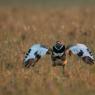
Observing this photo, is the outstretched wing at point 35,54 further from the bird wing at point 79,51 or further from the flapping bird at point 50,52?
the bird wing at point 79,51

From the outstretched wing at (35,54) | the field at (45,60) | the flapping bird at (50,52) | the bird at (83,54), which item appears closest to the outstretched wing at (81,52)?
the bird at (83,54)

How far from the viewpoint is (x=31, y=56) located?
1174 centimetres

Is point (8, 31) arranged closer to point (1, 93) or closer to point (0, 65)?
point (0, 65)

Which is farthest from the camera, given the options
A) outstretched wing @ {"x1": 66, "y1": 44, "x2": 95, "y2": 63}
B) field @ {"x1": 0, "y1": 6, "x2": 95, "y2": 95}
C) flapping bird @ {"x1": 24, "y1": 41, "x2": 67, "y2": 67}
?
flapping bird @ {"x1": 24, "y1": 41, "x2": 67, "y2": 67}

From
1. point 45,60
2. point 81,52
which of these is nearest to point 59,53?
point 81,52

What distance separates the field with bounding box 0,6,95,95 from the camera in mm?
10492

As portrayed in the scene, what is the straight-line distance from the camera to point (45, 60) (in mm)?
13055

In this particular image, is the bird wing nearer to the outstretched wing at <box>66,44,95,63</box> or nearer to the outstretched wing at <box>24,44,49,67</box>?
the outstretched wing at <box>66,44,95,63</box>

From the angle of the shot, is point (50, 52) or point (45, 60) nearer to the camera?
point (50, 52)

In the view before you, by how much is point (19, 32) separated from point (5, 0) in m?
17.4

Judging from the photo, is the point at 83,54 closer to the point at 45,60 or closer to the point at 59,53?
the point at 59,53

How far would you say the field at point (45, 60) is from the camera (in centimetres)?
1049

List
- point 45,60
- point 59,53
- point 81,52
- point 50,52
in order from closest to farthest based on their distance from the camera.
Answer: point 81,52 < point 59,53 < point 50,52 < point 45,60

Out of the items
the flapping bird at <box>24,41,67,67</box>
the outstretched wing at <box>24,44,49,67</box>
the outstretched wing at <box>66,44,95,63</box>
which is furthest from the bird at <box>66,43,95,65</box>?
the outstretched wing at <box>24,44,49,67</box>
